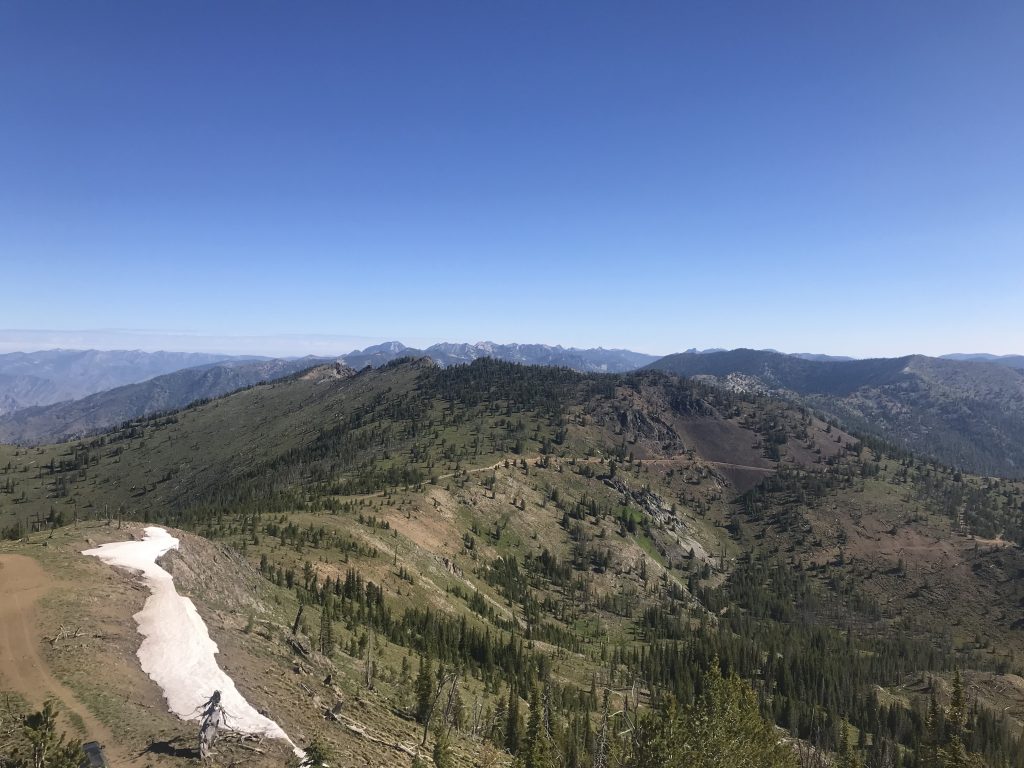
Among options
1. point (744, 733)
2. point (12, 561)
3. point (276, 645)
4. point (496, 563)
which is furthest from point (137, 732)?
point (496, 563)

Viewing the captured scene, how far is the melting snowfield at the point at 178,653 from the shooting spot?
34.6 meters

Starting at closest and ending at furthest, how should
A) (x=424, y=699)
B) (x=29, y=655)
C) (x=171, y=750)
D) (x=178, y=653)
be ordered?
(x=171, y=750) < (x=29, y=655) < (x=178, y=653) < (x=424, y=699)

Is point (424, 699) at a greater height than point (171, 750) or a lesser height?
lesser

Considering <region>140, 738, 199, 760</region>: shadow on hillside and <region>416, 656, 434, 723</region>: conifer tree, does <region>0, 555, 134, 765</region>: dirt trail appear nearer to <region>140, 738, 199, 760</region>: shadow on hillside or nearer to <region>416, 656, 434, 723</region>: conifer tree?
<region>140, 738, 199, 760</region>: shadow on hillside

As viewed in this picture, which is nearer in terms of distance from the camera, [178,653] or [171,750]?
[171,750]

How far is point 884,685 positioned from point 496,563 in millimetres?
131844

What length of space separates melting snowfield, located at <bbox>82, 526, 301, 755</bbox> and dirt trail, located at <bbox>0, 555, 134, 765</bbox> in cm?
471

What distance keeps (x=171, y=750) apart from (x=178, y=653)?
1210 centimetres

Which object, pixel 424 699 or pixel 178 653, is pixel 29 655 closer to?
pixel 178 653

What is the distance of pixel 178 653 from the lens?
40.8 metres

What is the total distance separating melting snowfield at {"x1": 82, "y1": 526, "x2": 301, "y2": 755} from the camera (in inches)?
1363

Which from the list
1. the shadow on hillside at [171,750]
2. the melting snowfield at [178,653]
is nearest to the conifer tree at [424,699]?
the melting snowfield at [178,653]

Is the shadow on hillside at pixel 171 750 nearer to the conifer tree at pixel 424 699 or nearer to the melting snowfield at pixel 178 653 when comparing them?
the melting snowfield at pixel 178 653

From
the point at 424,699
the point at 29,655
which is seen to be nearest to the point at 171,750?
the point at 29,655
